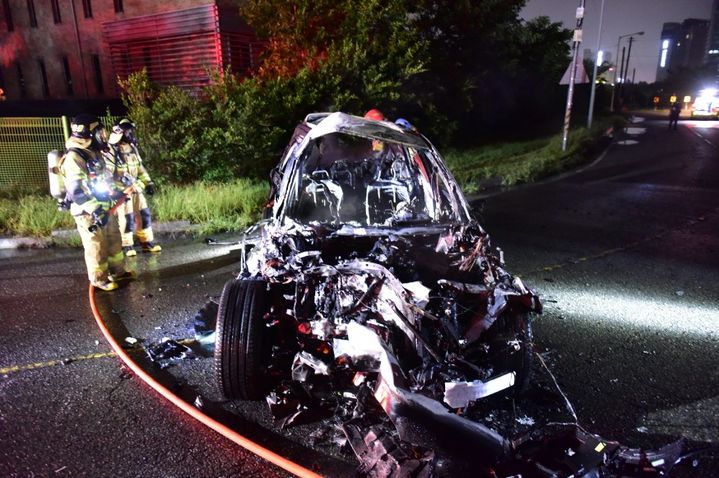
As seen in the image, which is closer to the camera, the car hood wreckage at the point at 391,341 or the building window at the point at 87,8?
the car hood wreckage at the point at 391,341

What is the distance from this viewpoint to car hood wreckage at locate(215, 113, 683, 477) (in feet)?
8.32

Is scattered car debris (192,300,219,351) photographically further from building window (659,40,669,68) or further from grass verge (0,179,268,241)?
building window (659,40,669,68)

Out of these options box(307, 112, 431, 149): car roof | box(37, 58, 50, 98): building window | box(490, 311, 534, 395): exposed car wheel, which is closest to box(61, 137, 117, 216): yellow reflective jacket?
box(307, 112, 431, 149): car roof

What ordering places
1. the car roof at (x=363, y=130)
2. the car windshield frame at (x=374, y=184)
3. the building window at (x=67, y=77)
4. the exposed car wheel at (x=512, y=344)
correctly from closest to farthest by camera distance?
the exposed car wheel at (x=512, y=344) → the car roof at (x=363, y=130) → the car windshield frame at (x=374, y=184) → the building window at (x=67, y=77)

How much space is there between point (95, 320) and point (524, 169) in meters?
10.5

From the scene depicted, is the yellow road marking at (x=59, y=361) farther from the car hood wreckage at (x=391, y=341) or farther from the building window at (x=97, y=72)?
the building window at (x=97, y=72)

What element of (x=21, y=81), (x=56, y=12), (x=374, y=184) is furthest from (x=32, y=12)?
(x=374, y=184)

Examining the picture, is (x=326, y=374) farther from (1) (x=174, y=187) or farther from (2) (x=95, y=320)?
(1) (x=174, y=187)

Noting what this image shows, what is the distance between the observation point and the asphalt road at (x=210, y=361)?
2.92m

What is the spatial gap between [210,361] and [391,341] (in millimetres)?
1737

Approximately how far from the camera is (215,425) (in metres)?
3.04

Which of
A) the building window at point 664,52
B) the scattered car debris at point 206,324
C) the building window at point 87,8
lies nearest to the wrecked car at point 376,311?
the scattered car debris at point 206,324

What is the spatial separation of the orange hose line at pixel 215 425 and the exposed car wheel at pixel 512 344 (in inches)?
50.9

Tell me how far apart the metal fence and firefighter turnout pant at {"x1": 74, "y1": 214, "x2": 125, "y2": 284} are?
513cm
